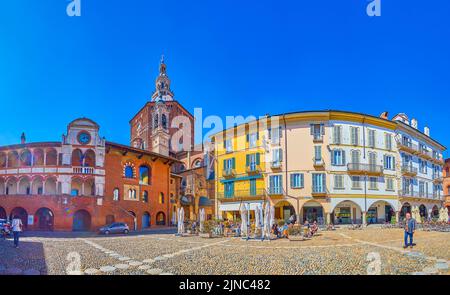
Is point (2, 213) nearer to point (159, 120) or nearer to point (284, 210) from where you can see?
point (284, 210)

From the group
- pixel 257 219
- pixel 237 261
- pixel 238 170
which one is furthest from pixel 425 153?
pixel 237 261

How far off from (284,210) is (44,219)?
2606 centimetres

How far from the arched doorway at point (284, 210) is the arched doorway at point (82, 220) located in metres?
20.8

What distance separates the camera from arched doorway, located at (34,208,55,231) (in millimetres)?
33125

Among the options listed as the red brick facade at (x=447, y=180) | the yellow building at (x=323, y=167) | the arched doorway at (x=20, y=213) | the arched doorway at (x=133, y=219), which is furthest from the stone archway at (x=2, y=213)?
the red brick facade at (x=447, y=180)

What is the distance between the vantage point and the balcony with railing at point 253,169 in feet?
130

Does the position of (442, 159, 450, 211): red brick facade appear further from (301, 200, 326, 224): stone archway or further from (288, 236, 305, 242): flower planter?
(288, 236, 305, 242): flower planter

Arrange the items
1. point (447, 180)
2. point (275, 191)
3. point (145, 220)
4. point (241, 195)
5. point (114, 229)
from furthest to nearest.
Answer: point (447, 180) < point (241, 195) < point (145, 220) < point (275, 191) < point (114, 229)

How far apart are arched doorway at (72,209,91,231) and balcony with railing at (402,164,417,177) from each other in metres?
37.3

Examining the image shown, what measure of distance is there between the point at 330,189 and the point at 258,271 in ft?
89.5

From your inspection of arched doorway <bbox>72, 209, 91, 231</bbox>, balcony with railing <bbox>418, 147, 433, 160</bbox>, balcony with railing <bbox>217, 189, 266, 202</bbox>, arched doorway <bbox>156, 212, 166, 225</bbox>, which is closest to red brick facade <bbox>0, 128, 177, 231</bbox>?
arched doorway <bbox>72, 209, 91, 231</bbox>

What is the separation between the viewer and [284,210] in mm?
39531

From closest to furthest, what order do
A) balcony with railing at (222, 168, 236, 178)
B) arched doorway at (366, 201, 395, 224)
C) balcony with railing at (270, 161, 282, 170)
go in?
1. balcony with railing at (270, 161, 282, 170)
2. arched doorway at (366, 201, 395, 224)
3. balcony with railing at (222, 168, 236, 178)

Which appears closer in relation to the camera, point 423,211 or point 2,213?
point 2,213
